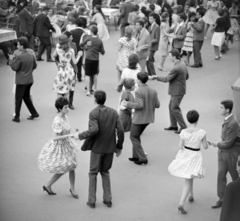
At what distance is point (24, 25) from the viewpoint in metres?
16.0

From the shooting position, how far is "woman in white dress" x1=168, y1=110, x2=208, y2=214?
273 inches

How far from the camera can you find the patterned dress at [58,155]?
7.07 m

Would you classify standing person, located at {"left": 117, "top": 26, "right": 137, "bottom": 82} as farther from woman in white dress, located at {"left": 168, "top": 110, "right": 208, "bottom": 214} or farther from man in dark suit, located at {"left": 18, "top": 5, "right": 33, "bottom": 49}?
woman in white dress, located at {"left": 168, "top": 110, "right": 208, "bottom": 214}

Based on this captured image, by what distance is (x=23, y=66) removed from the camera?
10148mm

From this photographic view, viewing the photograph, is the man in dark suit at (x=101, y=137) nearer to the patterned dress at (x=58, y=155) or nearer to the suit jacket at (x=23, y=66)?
the patterned dress at (x=58, y=155)

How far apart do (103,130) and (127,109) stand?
83.8 inches

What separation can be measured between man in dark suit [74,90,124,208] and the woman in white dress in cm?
85

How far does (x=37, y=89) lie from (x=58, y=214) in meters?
6.60

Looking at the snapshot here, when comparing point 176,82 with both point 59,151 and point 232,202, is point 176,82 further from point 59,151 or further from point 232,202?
point 232,202

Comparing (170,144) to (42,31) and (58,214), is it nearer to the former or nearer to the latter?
(58,214)

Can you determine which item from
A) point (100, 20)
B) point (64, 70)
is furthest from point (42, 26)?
point (64, 70)

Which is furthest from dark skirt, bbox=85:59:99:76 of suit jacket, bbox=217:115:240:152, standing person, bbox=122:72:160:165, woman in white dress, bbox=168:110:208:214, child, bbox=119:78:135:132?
suit jacket, bbox=217:115:240:152

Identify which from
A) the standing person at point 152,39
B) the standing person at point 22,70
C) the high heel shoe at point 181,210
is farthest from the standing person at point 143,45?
the high heel shoe at point 181,210

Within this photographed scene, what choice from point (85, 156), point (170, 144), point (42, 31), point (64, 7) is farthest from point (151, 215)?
point (64, 7)
